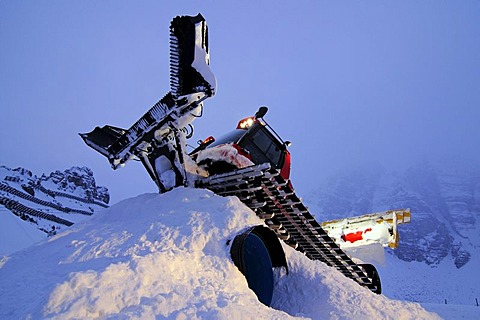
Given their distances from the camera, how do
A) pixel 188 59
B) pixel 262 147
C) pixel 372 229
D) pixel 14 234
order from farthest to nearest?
pixel 14 234
pixel 372 229
pixel 262 147
pixel 188 59

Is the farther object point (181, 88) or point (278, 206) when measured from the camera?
point (278, 206)

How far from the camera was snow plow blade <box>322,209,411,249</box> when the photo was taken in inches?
396

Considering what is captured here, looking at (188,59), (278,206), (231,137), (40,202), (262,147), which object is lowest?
(278,206)

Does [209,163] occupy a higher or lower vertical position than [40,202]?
lower

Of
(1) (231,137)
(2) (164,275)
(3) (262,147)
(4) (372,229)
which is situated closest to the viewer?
(2) (164,275)

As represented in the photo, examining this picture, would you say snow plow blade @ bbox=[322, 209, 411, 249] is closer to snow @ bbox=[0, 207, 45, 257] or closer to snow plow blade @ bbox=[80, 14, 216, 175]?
snow plow blade @ bbox=[80, 14, 216, 175]

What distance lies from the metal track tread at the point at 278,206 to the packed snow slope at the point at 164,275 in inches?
19.2

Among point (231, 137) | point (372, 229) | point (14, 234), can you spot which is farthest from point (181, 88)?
point (14, 234)

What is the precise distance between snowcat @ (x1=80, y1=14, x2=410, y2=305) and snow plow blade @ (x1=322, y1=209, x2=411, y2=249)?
9.74 feet

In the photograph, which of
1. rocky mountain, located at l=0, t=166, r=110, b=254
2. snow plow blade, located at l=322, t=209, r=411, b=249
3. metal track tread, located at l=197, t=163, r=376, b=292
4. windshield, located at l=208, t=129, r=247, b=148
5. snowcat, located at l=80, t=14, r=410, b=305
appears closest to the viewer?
snowcat, located at l=80, t=14, r=410, b=305

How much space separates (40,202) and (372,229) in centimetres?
3101

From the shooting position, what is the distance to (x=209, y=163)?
6.57 m

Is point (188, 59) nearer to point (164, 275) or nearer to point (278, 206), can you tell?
point (278, 206)

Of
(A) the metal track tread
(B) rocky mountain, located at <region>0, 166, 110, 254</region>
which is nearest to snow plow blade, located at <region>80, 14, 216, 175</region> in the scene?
(A) the metal track tread
